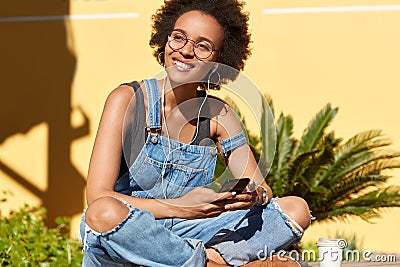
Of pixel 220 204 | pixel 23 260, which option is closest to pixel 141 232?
pixel 220 204

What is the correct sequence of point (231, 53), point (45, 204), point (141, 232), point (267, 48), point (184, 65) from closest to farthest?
point (141, 232) → point (184, 65) → point (231, 53) → point (267, 48) → point (45, 204)

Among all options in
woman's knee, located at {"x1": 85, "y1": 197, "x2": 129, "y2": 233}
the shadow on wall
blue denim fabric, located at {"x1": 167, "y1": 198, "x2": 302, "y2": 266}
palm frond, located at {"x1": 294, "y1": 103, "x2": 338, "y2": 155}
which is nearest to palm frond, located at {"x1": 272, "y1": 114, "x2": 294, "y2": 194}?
palm frond, located at {"x1": 294, "y1": 103, "x2": 338, "y2": 155}

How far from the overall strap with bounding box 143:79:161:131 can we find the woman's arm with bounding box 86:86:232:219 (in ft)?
0.43

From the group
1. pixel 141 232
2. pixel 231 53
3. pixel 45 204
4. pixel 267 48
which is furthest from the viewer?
pixel 45 204

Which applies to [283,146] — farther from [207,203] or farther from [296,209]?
[207,203]

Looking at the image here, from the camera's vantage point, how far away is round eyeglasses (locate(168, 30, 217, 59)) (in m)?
3.52

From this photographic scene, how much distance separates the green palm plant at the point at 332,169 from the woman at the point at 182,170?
2923mm

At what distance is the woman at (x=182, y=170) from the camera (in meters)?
3.18

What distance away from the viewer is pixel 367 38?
709cm

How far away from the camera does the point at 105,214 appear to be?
309 cm

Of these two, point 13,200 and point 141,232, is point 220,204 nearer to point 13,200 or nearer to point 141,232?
point 141,232

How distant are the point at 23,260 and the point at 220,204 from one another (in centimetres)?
251

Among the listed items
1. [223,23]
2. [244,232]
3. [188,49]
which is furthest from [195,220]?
[223,23]

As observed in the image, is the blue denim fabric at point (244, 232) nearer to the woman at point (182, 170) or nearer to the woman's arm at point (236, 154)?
the woman at point (182, 170)
